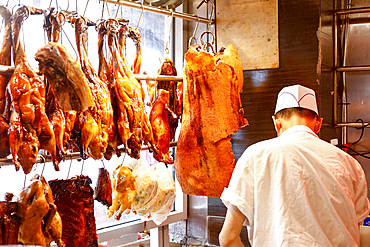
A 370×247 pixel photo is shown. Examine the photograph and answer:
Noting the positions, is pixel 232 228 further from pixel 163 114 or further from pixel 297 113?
pixel 163 114

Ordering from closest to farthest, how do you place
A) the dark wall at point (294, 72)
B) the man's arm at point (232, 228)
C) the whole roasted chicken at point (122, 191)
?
the man's arm at point (232, 228), the whole roasted chicken at point (122, 191), the dark wall at point (294, 72)

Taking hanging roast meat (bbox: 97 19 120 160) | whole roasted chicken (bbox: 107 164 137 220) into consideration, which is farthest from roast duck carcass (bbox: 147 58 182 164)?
hanging roast meat (bbox: 97 19 120 160)

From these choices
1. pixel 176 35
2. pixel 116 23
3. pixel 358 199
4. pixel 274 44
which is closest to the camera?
pixel 358 199

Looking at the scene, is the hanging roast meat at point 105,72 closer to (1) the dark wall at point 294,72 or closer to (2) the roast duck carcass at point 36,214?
(2) the roast duck carcass at point 36,214

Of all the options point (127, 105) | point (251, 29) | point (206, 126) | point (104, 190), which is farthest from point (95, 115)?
point (251, 29)

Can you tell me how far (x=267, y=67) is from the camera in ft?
10.9

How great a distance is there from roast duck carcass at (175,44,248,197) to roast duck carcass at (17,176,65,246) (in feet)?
3.61

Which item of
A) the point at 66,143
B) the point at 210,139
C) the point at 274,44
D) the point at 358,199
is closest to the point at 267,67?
the point at 274,44

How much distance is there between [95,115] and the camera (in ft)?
7.02

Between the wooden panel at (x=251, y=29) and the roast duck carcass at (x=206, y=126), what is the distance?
64 cm

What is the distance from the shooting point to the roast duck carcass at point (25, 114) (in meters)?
1.80

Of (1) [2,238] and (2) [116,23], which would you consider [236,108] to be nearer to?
(2) [116,23]

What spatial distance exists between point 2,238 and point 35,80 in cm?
83

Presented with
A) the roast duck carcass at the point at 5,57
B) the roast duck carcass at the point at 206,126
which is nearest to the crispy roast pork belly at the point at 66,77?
the roast duck carcass at the point at 5,57
